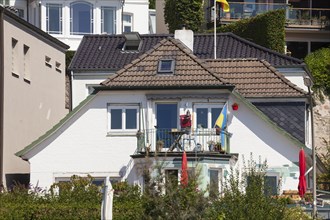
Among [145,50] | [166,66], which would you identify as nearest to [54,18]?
[145,50]

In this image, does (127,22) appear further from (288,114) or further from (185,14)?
(288,114)

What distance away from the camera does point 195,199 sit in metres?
32.7

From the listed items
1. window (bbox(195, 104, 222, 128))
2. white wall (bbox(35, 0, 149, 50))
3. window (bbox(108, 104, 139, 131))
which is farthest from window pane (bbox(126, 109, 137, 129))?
white wall (bbox(35, 0, 149, 50))

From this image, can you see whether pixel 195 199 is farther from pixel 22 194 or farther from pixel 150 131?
pixel 150 131

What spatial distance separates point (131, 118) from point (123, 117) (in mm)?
321

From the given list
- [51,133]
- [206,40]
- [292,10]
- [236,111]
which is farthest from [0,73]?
[292,10]

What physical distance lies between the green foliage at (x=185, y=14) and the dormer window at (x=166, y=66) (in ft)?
74.3

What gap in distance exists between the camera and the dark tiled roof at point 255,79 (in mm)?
51250

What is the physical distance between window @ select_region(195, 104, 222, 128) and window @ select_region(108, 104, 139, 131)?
2.12 meters

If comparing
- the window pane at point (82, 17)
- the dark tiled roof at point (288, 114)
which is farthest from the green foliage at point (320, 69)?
the dark tiled roof at point (288, 114)

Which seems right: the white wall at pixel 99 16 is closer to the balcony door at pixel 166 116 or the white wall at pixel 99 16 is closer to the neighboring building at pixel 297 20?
the neighboring building at pixel 297 20

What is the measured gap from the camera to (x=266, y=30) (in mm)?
67750

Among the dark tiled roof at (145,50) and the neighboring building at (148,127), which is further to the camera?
the dark tiled roof at (145,50)

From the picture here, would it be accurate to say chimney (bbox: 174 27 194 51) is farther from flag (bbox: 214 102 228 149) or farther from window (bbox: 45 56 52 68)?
flag (bbox: 214 102 228 149)
